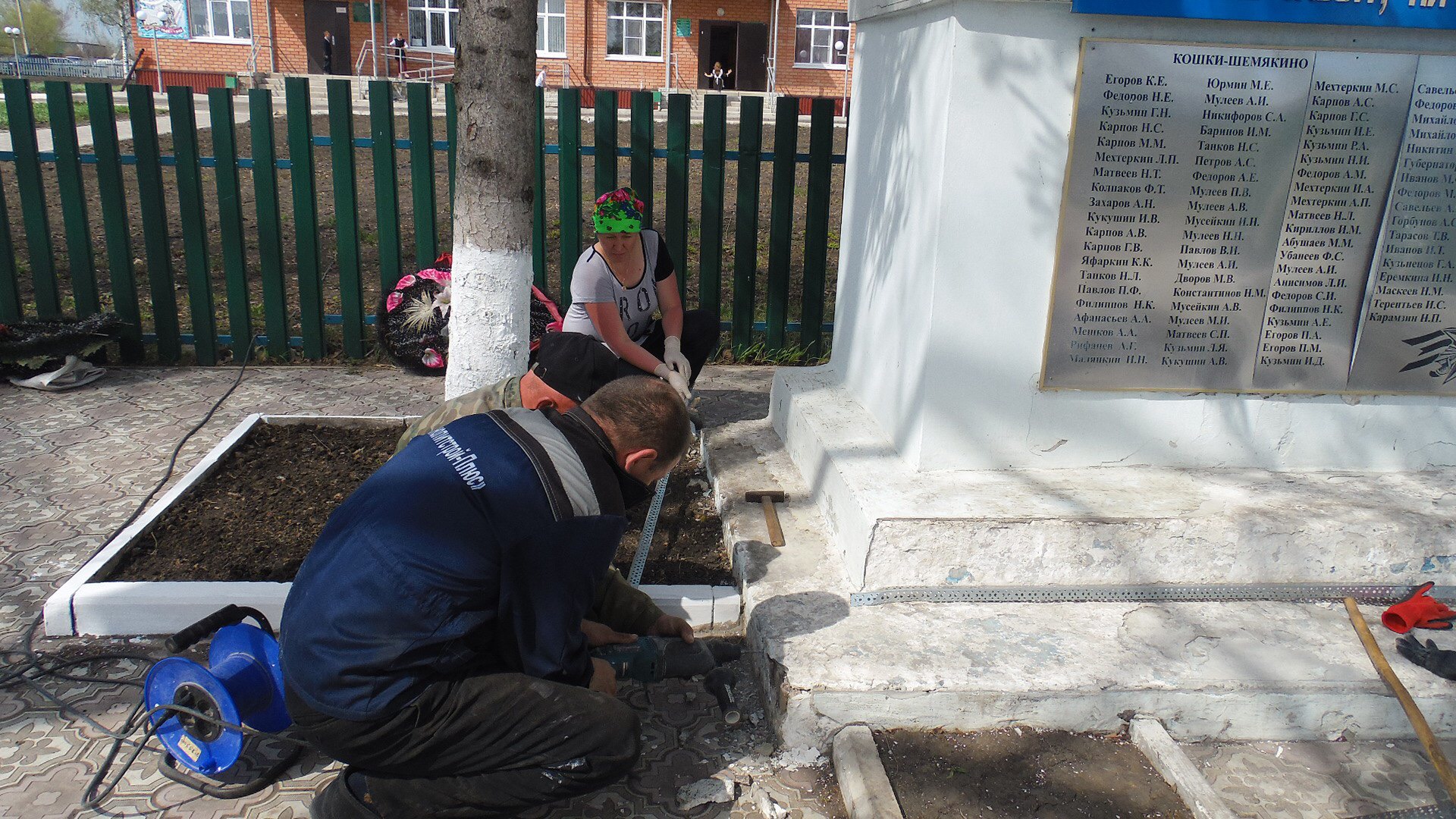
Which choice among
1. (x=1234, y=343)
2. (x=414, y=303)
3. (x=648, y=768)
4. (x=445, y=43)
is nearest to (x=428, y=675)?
(x=648, y=768)

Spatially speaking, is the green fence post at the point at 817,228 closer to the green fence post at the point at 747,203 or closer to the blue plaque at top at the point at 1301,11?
the green fence post at the point at 747,203

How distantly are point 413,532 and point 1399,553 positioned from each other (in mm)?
3139

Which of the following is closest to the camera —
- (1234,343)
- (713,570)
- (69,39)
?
(1234,343)

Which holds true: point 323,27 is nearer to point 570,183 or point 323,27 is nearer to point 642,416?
point 570,183

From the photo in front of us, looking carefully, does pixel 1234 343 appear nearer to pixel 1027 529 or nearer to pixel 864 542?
pixel 1027 529

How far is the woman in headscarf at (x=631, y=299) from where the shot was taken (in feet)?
15.1

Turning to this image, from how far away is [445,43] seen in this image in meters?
32.6

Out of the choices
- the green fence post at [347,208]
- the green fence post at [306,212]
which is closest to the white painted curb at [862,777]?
the green fence post at [347,208]

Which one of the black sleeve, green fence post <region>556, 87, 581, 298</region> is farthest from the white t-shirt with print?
green fence post <region>556, 87, 581, 298</region>

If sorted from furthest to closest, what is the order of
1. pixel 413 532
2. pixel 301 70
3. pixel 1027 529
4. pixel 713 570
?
pixel 301 70 < pixel 713 570 < pixel 1027 529 < pixel 413 532

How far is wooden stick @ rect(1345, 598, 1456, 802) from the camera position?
8.70 feet

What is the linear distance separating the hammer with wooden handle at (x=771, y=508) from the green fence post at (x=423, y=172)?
3.29 metres

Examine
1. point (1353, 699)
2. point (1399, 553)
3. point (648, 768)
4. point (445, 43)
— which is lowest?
point (648, 768)

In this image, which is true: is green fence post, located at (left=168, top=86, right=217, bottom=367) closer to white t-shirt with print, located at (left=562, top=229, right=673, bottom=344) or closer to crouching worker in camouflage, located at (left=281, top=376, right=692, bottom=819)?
white t-shirt with print, located at (left=562, top=229, right=673, bottom=344)
